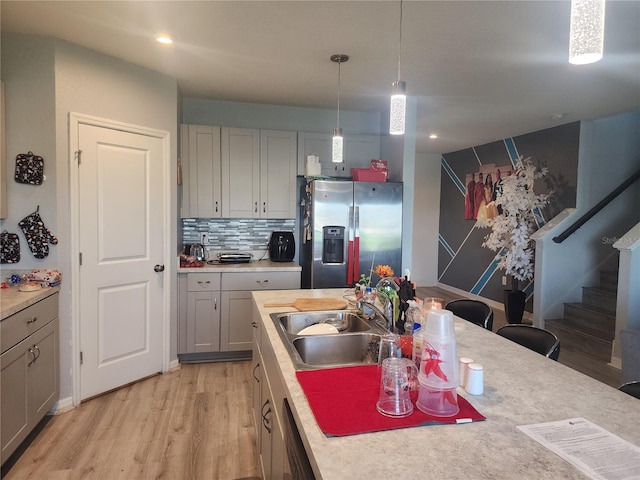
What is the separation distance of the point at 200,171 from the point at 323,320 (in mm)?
2443

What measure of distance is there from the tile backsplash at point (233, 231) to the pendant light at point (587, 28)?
358 cm

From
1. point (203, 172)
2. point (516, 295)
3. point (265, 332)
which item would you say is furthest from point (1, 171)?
point (516, 295)

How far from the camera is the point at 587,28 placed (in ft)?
3.24

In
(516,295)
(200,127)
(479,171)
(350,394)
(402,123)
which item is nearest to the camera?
(350,394)

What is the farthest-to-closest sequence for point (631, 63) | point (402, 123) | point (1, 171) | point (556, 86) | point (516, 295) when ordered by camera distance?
point (516, 295), point (556, 86), point (631, 63), point (1, 171), point (402, 123)

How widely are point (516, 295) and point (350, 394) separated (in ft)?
14.5

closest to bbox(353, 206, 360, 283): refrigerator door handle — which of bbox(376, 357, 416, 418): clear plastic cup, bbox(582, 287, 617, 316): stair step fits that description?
bbox(376, 357, 416, 418): clear plastic cup

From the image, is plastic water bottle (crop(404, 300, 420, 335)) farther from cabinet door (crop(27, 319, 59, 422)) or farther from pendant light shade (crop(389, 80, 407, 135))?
cabinet door (crop(27, 319, 59, 422))

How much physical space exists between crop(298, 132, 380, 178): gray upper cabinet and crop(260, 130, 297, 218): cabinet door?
0.33 feet

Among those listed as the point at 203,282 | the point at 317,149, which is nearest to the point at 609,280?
the point at 317,149

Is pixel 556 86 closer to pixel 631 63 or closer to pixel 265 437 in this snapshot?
pixel 631 63

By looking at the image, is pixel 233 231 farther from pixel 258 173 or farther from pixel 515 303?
pixel 515 303

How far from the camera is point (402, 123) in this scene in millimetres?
1752

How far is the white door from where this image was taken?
2.89 metres
